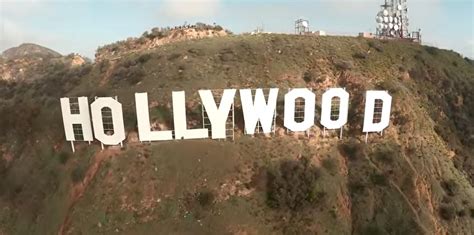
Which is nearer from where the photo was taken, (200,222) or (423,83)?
(200,222)

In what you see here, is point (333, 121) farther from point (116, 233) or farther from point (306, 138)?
point (116, 233)

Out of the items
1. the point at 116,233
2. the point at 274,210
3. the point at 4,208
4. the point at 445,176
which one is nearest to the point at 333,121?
the point at 274,210

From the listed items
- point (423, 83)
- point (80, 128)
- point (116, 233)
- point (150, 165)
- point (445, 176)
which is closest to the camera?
point (116, 233)

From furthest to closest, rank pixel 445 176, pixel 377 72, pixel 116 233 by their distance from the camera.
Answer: pixel 377 72 < pixel 445 176 < pixel 116 233

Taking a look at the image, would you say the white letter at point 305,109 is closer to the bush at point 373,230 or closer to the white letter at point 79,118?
the bush at point 373,230

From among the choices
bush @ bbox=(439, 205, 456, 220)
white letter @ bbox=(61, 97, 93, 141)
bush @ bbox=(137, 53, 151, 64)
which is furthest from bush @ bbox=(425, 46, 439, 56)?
white letter @ bbox=(61, 97, 93, 141)

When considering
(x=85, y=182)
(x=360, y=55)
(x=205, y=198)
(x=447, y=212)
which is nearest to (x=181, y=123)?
(x=205, y=198)
